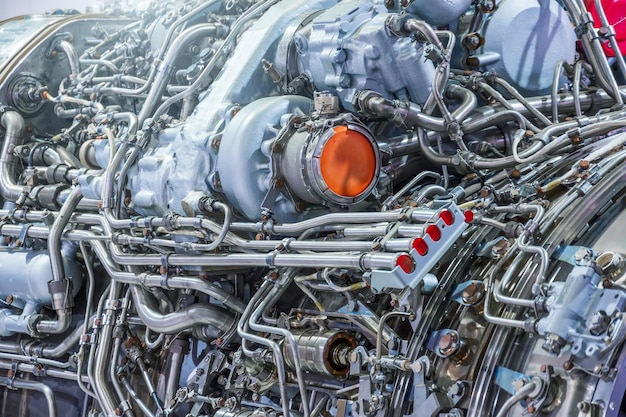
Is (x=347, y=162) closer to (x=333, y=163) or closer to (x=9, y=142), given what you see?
(x=333, y=163)

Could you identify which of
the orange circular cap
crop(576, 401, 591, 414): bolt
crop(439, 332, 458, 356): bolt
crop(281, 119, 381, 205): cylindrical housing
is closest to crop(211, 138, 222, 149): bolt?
crop(281, 119, 381, 205): cylindrical housing

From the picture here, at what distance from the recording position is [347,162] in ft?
10.1

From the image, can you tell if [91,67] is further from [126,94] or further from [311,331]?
[311,331]

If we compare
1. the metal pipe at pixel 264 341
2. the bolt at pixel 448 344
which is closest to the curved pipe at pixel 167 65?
the metal pipe at pixel 264 341

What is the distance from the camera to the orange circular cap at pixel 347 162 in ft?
9.96

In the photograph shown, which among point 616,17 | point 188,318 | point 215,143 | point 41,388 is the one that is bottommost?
point 41,388

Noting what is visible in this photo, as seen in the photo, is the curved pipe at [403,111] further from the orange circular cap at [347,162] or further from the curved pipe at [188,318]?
the curved pipe at [188,318]

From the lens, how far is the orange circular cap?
9.96 ft

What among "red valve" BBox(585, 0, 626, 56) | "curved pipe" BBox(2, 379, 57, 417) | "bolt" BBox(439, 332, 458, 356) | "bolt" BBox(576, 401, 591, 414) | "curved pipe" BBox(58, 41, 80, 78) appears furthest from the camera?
"curved pipe" BBox(58, 41, 80, 78)

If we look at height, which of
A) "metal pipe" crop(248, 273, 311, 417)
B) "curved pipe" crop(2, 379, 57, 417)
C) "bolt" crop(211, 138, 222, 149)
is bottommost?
"curved pipe" crop(2, 379, 57, 417)

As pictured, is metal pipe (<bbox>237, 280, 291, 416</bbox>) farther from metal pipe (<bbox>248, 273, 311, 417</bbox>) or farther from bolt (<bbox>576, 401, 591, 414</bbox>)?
bolt (<bbox>576, 401, 591, 414</bbox>)

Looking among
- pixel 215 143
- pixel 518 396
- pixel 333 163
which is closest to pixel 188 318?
pixel 215 143

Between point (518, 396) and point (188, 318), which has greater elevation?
point (518, 396)

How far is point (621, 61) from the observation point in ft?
11.7
